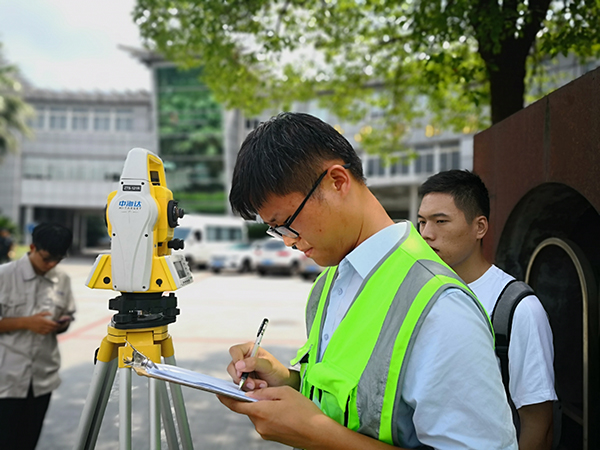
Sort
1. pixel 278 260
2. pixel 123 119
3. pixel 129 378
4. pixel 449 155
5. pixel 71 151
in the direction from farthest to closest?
1. pixel 123 119
2. pixel 71 151
3. pixel 449 155
4. pixel 278 260
5. pixel 129 378

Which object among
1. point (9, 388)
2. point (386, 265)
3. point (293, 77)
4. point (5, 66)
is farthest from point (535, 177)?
point (5, 66)

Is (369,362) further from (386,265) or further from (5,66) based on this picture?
(5,66)

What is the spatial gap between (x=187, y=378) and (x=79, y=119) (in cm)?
3915

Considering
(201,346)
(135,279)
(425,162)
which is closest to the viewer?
(135,279)

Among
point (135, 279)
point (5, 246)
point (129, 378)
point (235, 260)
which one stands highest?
point (135, 279)

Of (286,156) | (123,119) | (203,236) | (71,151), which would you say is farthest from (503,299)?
(71,151)

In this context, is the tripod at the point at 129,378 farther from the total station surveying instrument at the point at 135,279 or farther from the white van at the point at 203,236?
the white van at the point at 203,236

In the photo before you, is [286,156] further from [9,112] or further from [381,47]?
[9,112]

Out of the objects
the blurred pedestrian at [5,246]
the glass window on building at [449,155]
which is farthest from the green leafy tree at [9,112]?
the glass window on building at [449,155]

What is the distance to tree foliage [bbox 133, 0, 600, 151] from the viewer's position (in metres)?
3.76

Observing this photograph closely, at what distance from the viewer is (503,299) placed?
1837 millimetres

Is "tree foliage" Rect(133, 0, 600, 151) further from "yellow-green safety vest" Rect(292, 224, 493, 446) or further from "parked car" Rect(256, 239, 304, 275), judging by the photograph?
"parked car" Rect(256, 239, 304, 275)

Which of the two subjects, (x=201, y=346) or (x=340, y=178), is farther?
(x=201, y=346)

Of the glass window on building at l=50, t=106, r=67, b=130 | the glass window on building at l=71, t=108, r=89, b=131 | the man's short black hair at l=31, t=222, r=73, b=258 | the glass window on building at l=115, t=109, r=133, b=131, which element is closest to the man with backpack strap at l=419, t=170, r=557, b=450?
the man's short black hair at l=31, t=222, r=73, b=258
